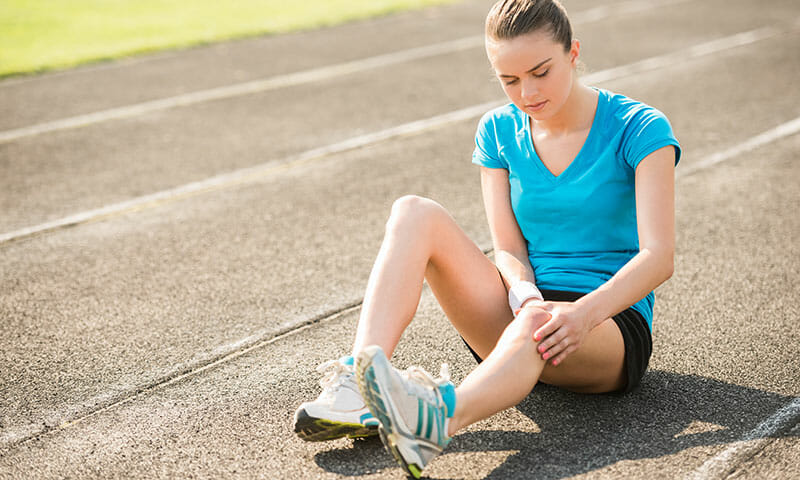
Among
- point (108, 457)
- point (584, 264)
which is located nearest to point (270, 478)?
point (108, 457)

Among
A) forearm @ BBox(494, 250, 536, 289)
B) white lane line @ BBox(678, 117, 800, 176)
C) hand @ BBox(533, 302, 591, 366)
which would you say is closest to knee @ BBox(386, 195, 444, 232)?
forearm @ BBox(494, 250, 536, 289)

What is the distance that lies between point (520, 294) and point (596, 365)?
399 mm

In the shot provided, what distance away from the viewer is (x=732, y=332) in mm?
4277

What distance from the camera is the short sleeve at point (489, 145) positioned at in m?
3.77

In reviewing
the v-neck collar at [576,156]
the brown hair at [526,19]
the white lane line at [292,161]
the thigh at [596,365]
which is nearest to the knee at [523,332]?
the thigh at [596,365]

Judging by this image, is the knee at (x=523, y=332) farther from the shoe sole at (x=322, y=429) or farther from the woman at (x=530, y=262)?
the shoe sole at (x=322, y=429)

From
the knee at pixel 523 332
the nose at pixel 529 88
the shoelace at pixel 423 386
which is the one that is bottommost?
the shoelace at pixel 423 386

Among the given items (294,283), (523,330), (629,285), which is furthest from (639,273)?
(294,283)

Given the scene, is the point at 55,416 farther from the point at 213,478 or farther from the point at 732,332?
the point at 732,332

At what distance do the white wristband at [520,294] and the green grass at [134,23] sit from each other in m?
9.09

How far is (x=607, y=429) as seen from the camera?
3.38m

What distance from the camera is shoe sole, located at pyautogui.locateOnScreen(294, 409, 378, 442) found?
3115mm

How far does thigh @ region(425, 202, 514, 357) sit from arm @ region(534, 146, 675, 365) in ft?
1.28

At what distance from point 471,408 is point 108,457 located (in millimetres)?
1468
